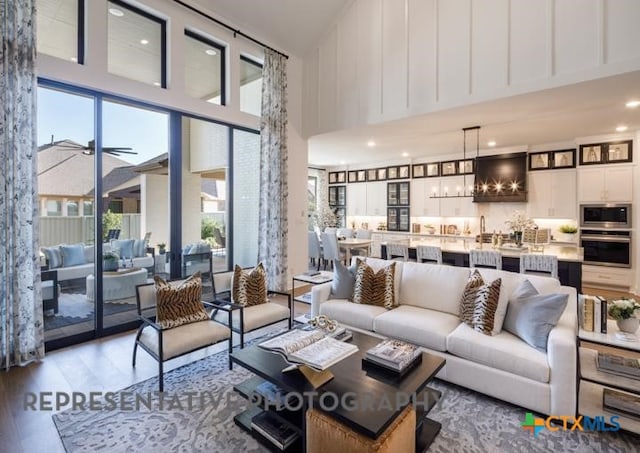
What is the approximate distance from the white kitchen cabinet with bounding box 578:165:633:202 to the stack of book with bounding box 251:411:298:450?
22.8 ft

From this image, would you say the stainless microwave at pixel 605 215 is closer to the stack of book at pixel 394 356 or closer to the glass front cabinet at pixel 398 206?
the glass front cabinet at pixel 398 206

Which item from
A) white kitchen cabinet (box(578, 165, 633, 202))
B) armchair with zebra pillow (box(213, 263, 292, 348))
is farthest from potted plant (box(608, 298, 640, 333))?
white kitchen cabinet (box(578, 165, 633, 202))

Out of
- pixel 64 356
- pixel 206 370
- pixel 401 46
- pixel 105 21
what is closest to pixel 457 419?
pixel 206 370

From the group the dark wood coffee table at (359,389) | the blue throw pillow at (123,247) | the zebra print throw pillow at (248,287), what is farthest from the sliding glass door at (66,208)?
the dark wood coffee table at (359,389)

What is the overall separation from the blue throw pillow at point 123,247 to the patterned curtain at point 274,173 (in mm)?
2024

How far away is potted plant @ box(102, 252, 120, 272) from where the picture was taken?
12.6ft

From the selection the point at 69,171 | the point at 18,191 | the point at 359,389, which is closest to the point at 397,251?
the point at 359,389

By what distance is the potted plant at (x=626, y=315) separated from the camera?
224 centimetres

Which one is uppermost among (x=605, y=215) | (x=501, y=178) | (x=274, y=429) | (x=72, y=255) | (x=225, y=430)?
(x=501, y=178)

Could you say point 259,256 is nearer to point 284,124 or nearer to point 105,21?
point 284,124

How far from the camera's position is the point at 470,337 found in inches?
102

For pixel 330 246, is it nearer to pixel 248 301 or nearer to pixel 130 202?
pixel 248 301

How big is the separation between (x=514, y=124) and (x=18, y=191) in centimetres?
676

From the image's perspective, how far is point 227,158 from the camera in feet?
17.2
